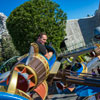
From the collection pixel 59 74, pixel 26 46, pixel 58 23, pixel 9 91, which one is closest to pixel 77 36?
pixel 58 23

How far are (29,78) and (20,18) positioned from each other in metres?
11.1

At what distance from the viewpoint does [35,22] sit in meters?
12.0

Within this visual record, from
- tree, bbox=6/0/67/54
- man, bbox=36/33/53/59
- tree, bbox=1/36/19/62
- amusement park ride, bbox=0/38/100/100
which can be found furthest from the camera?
tree, bbox=1/36/19/62

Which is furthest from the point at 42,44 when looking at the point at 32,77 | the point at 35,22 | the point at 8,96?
the point at 35,22

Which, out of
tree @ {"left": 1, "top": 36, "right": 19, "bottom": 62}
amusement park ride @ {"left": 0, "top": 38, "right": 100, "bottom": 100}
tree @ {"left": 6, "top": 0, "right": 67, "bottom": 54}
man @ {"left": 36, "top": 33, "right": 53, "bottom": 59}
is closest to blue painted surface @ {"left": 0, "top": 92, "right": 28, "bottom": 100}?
amusement park ride @ {"left": 0, "top": 38, "right": 100, "bottom": 100}

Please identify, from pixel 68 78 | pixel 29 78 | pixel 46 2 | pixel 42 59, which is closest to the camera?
pixel 29 78

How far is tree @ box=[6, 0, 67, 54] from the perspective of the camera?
12172mm

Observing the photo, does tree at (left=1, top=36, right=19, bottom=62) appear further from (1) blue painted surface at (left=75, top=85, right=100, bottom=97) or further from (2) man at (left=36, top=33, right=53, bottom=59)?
(2) man at (left=36, top=33, right=53, bottom=59)

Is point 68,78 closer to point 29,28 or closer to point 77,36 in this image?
point 29,28

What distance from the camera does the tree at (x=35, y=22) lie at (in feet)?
39.9

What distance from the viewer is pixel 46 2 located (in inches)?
510

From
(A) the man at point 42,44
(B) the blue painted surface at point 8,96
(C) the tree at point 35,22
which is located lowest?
(B) the blue painted surface at point 8,96

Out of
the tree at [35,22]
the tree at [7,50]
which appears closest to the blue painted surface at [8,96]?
the tree at [35,22]

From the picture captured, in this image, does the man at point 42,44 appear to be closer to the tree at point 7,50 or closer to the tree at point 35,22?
the tree at point 35,22
